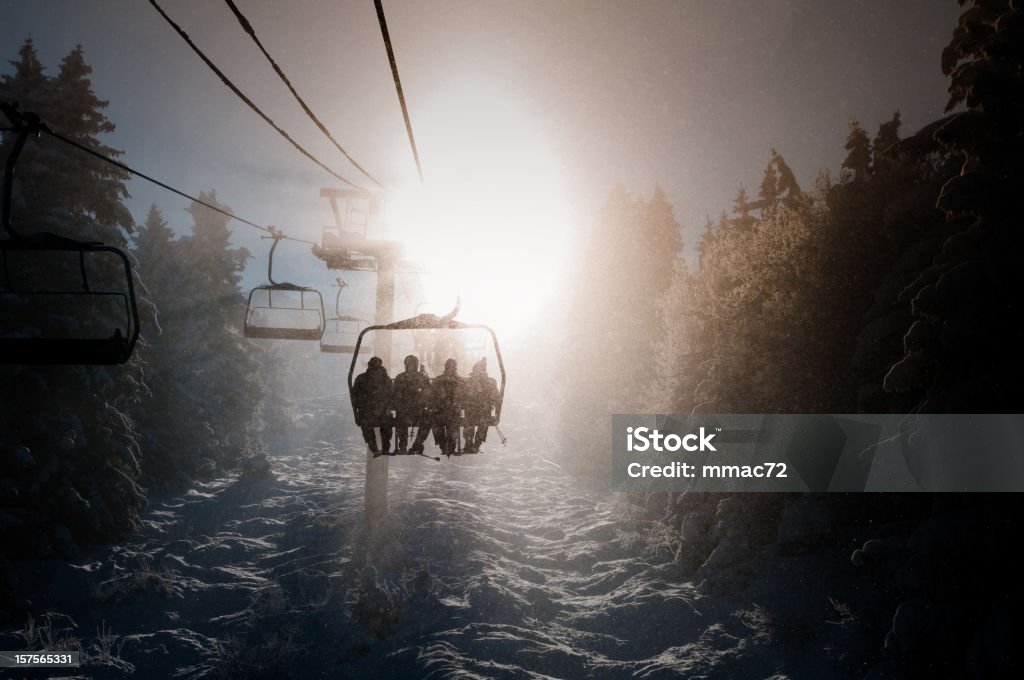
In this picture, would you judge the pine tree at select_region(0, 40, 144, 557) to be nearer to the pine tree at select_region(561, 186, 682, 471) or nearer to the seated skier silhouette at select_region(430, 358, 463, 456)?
the seated skier silhouette at select_region(430, 358, 463, 456)

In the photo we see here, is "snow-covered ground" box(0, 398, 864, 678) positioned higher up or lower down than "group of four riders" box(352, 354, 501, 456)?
lower down

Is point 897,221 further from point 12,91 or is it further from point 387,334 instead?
point 12,91

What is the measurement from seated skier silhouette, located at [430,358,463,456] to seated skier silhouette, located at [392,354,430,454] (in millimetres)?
148

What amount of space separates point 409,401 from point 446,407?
2.27 feet

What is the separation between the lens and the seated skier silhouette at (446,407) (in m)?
8.74

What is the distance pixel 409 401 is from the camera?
8.63m

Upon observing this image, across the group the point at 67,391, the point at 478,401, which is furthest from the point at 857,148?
the point at 67,391

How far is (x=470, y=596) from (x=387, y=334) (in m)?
9.90

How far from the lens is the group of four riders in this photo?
28.1 ft

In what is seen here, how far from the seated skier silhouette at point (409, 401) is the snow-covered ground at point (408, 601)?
27.0 feet

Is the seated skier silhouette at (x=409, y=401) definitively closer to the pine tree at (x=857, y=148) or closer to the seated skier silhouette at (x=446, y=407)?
the seated skier silhouette at (x=446, y=407)

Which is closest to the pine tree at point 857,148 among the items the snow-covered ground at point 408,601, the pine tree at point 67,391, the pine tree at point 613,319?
the pine tree at point 613,319

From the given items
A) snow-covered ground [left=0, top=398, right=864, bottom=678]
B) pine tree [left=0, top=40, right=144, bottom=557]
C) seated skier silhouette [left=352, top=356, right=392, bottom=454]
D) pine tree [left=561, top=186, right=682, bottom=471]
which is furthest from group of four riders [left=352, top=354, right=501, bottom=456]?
pine tree [left=561, top=186, right=682, bottom=471]

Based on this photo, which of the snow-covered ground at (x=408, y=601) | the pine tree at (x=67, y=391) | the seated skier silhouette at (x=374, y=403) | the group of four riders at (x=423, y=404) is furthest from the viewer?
the pine tree at (x=67, y=391)
